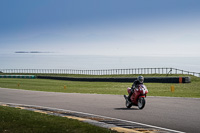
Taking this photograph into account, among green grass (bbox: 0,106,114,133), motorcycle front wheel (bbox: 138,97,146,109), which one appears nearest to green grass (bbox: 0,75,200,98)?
motorcycle front wheel (bbox: 138,97,146,109)

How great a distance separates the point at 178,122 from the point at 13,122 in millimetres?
5111

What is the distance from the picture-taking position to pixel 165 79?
4134 centimetres

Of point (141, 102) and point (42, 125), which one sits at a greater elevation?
point (141, 102)

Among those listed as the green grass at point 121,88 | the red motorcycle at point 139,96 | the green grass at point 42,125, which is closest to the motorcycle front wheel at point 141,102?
the red motorcycle at point 139,96

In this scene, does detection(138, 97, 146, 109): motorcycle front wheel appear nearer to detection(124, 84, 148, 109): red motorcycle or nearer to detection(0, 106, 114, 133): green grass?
detection(124, 84, 148, 109): red motorcycle

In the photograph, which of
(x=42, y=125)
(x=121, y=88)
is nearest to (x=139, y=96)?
(x=42, y=125)

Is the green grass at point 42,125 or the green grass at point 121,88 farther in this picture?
the green grass at point 121,88

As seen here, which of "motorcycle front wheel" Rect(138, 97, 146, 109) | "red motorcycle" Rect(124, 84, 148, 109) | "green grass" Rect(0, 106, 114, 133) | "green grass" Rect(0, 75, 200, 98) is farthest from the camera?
"green grass" Rect(0, 75, 200, 98)

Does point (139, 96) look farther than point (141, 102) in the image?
Yes

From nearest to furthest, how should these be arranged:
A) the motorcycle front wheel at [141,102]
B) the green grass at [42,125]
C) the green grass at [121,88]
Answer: the green grass at [42,125] < the motorcycle front wheel at [141,102] < the green grass at [121,88]

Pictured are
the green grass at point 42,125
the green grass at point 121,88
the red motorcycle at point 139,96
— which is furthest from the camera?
the green grass at point 121,88

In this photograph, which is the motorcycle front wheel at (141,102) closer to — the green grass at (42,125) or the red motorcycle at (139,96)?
the red motorcycle at (139,96)

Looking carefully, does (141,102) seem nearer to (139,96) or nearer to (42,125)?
(139,96)

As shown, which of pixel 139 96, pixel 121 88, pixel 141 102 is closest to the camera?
pixel 141 102
